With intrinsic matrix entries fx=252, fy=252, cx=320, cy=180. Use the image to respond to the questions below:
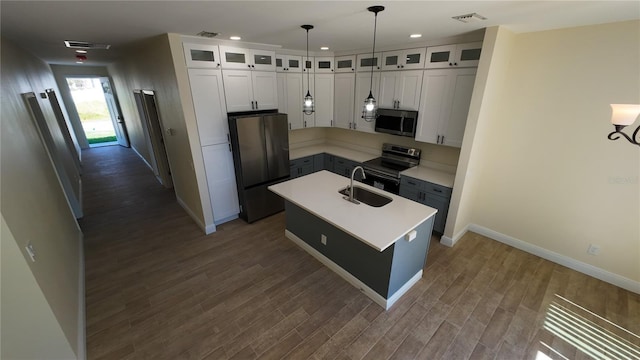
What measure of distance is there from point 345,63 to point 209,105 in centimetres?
255

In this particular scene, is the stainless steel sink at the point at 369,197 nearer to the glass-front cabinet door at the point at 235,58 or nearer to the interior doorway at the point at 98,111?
the glass-front cabinet door at the point at 235,58

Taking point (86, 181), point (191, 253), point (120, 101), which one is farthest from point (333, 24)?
point (120, 101)

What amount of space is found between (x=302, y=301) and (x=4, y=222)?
90.7 inches

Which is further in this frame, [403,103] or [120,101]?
[120,101]

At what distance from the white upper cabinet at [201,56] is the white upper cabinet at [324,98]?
1960 millimetres

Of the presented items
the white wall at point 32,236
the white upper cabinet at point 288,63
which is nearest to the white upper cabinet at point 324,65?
the white upper cabinet at point 288,63

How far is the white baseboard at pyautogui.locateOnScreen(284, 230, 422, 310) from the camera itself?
2619 millimetres

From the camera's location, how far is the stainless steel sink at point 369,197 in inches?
116

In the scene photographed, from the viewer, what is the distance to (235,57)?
11.7 feet

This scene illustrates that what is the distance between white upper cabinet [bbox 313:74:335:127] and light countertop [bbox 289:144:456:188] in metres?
0.57

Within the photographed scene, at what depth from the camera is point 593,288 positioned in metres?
2.84

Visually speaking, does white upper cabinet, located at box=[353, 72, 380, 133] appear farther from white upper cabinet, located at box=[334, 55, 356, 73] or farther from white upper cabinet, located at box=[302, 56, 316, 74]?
white upper cabinet, located at box=[302, 56, 316, 74]

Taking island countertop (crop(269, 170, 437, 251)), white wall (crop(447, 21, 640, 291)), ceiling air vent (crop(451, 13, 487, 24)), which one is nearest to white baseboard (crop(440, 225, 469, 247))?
white wall (crop(447, 21, 640, 291))

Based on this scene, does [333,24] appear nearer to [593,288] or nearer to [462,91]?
[462,91]
